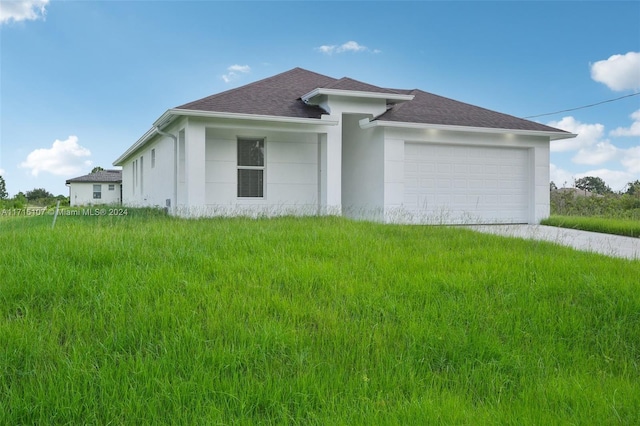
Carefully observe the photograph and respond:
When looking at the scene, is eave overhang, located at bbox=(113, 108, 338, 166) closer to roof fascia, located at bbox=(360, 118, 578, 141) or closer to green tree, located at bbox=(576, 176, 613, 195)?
roof fascia, located at bbox=(360, 118, 578, 141)

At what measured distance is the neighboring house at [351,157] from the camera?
1222 cm

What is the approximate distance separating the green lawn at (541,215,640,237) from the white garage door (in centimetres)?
106

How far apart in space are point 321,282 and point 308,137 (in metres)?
9.10

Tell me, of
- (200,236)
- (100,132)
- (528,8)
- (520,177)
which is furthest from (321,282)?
(100,132)

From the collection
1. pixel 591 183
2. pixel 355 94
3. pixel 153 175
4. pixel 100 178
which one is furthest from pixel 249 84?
pixel 591 183

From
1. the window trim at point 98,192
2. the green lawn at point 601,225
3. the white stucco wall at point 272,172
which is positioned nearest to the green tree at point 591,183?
the green lawn at point 601,225

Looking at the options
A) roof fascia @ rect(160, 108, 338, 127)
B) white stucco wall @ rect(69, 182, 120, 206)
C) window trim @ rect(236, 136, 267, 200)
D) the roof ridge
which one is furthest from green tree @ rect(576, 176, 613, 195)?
white stucco wall @ rect(69, 182, 120, 206)

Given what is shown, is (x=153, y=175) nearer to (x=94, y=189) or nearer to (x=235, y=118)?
(x=235, y=118)

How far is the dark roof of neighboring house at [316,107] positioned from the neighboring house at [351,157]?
6 centimetres

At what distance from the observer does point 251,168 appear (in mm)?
12883

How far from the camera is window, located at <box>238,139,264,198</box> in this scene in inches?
506

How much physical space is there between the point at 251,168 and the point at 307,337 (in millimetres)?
9798

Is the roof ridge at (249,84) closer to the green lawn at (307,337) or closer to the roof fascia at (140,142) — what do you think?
the roof fascia at (140,142)

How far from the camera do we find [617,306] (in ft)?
15.2
